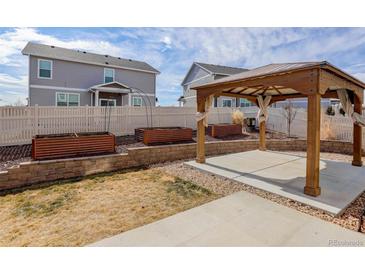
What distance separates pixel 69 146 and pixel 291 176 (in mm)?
6166

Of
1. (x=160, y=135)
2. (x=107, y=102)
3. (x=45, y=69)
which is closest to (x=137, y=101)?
(x=107, y=102)

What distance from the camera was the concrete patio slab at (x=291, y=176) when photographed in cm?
387

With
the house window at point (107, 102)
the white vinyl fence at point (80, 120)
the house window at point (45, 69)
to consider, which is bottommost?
the white vinyl fence at point (80, 120)

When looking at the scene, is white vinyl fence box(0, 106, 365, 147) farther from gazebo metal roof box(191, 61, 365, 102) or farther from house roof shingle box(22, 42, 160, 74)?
house roof shingle box(22, 42, 160, 74)

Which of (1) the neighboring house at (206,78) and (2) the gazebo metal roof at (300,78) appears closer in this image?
(2) the gazebo metal roof at (300,78)

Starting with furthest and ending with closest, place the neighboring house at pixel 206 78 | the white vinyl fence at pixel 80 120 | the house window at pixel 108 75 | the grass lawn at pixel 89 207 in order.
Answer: the neighboring house at pixel 206 78 → the house window at pixel 108 75 → the white vinyl fence at pixel 80 120 → the grass lawn at pixel 89 207

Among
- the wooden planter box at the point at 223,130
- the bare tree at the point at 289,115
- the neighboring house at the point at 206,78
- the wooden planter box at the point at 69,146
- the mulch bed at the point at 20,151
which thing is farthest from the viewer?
the neighboring house at the point at 206,78

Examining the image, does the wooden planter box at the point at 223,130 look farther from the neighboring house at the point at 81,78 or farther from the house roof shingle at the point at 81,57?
the house roof shingle at the point at 81,57

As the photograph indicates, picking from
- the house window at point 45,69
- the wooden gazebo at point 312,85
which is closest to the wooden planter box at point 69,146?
the wooden gazebo at point 312,85

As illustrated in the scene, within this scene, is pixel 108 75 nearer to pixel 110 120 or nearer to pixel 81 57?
pixel 81 57

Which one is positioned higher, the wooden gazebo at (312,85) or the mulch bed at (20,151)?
the wooden gazebo at (312,85)

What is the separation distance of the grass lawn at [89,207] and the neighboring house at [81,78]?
9.70 metres
